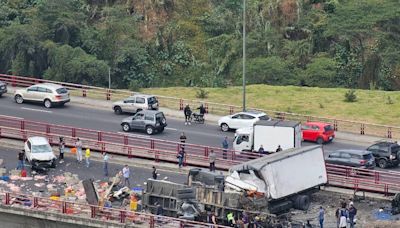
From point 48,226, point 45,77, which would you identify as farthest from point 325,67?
point 48,226

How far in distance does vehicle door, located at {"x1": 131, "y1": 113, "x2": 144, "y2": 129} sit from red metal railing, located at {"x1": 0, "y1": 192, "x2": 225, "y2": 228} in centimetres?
1356

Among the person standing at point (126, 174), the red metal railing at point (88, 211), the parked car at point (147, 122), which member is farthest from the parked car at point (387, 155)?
the red metal railing at point (88, 211)

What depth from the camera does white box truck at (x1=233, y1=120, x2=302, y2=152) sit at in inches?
2000

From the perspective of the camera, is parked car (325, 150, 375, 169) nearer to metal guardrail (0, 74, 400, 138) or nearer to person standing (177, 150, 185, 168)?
person standing (177, 150, 185, 168)

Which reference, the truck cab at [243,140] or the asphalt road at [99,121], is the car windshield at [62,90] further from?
→ the truck cab at [243,140]

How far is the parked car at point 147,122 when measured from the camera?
5591 centimetres

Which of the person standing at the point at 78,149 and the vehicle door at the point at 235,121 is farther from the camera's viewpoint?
the vehicle door at the point at 235,121

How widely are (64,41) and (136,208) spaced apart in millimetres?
40232

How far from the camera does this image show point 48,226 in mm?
42844

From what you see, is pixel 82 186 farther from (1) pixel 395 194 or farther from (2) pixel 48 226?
(1) pixel 395 194

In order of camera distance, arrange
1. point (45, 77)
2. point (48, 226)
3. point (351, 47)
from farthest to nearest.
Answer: point (351, 47) → point (45, 77) → point (48, 226)

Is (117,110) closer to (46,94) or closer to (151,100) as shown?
(151,100)

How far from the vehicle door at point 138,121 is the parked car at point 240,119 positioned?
4.86 meters

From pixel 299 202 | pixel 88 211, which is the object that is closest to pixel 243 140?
pixel 299 202
